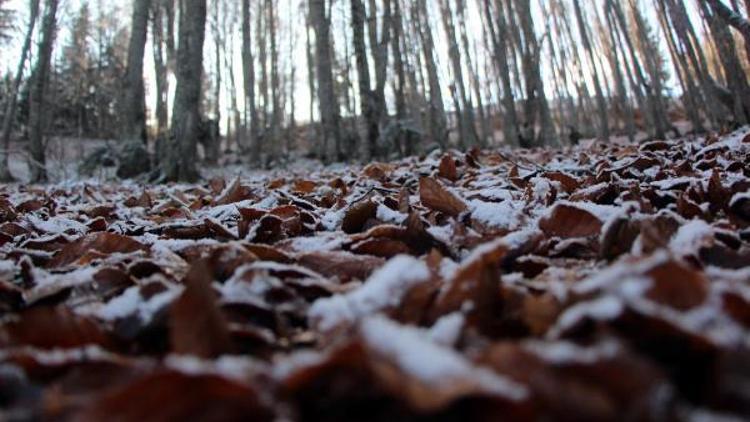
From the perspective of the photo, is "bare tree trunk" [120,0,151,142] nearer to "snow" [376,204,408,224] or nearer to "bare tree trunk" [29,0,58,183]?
"bare tree trunk" [29,0,58,183]

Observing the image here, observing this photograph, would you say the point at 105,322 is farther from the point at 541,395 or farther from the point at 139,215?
the point at 139,215

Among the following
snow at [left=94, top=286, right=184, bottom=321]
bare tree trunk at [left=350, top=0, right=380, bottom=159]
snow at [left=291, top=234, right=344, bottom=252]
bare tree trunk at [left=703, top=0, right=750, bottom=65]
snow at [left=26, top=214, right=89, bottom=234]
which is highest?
bare tree trunk at [left=350, top=0, right=380, bottom=159]

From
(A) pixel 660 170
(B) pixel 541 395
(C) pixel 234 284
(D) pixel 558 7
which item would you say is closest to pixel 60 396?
(C) pixel 234 284

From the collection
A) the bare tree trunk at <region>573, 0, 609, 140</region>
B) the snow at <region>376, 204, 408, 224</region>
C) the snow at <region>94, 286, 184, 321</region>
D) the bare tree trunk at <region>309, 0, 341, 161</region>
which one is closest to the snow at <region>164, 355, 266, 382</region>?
the snow at <region>94, 286, 184, 321</region>

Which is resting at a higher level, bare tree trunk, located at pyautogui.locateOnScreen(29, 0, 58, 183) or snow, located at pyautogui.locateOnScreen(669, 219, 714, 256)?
bare tree trunk, located at pyautogui.locateOnScreen(29, 0, 58, 183)

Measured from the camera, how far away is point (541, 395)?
0.44 metres

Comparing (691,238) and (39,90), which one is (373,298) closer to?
(691,238)

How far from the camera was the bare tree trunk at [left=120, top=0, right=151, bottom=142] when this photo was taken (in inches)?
369

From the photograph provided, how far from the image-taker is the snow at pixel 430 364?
426 millimetres

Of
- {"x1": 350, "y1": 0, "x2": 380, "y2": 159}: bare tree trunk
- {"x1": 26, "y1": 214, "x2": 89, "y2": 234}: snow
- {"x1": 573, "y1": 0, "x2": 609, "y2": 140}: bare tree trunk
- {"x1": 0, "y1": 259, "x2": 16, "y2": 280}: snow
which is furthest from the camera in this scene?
{"x1": 573, "y1": 0, "x2": 609, "y2": 140}: bare tree trunk

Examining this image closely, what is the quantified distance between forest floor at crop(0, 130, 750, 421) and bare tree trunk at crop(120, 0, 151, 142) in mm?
8794

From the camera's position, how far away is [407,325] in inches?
28.1

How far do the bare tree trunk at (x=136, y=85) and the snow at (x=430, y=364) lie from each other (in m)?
9.41

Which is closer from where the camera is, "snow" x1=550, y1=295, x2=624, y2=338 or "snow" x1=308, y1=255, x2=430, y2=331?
"snow" x1=550, y1=295, x2=624, y2=338
